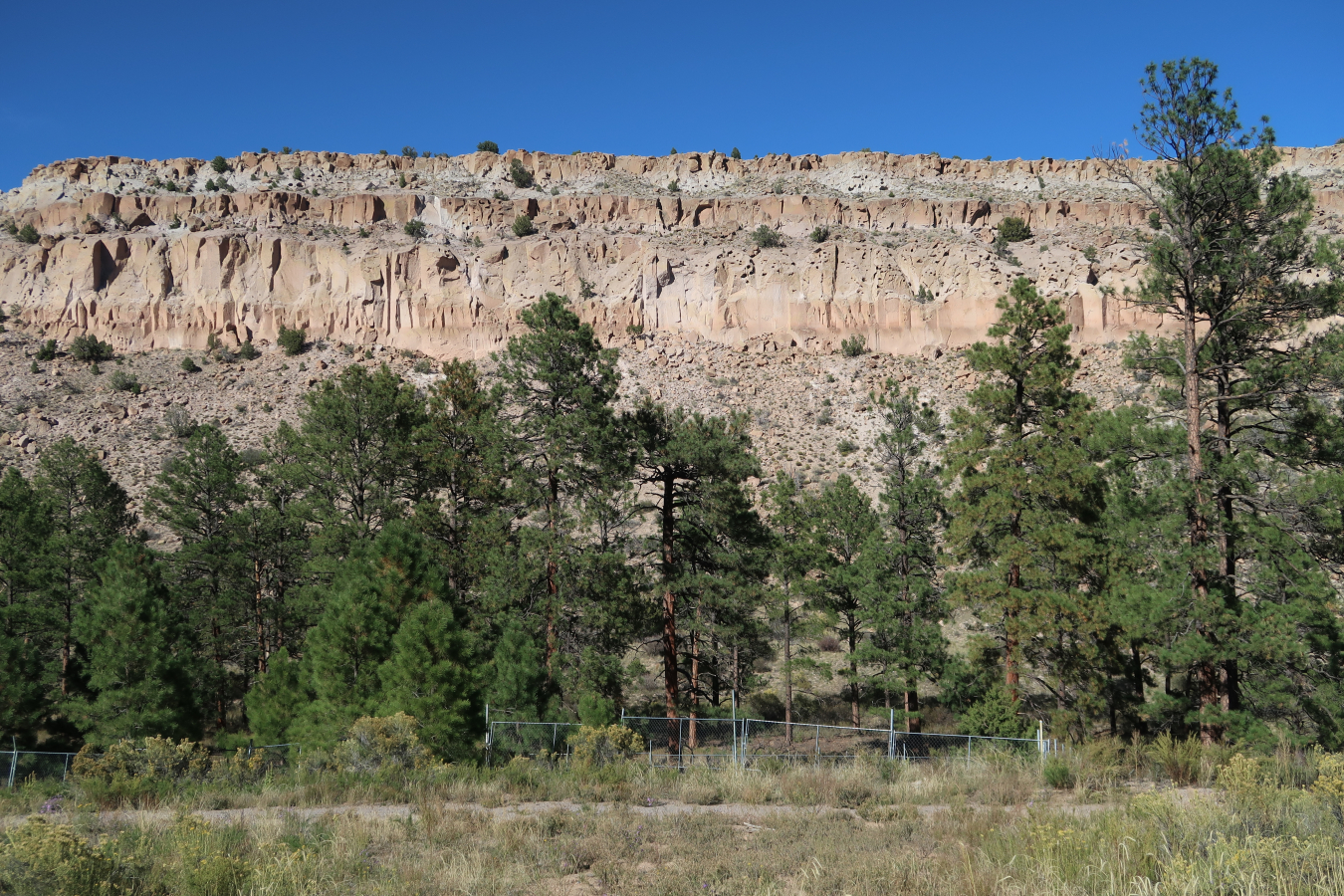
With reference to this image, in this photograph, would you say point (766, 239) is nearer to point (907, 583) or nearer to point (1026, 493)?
point (907, 583)

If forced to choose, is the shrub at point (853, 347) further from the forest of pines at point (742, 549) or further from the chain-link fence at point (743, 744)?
the chain-link fence at point (743, 744)

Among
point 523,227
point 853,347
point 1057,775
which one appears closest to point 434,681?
point 1057,775

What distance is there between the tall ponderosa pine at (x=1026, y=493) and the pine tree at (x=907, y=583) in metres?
2.85

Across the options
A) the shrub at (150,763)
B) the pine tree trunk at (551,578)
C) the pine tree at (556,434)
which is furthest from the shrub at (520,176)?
the shrub at (150,763)

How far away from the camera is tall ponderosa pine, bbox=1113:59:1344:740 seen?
13023 mm

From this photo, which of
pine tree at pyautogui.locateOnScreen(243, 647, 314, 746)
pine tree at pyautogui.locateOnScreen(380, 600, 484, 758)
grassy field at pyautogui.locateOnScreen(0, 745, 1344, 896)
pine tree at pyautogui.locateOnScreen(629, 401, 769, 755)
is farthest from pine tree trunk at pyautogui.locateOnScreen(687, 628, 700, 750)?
pine tree at pyautogui.locateOnScreen(243, 647, 314, 746)

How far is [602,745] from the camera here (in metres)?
14.0

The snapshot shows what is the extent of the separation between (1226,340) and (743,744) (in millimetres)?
11562

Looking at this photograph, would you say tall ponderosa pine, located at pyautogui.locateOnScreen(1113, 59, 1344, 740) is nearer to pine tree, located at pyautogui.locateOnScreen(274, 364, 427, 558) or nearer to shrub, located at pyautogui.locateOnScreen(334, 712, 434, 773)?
shrub, located at pyautogui.locateOnScreen(334, 712, 434, 773)

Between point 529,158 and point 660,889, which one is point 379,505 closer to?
point 660,889

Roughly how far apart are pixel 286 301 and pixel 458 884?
6177cm

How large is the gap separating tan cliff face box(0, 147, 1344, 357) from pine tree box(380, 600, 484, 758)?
147 ft

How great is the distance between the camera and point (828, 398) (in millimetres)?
53094

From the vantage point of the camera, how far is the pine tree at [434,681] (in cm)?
1495
